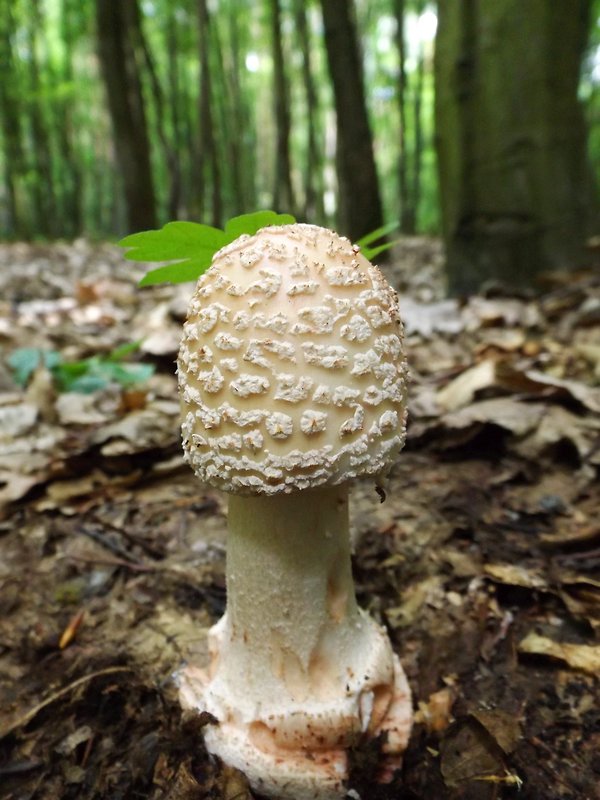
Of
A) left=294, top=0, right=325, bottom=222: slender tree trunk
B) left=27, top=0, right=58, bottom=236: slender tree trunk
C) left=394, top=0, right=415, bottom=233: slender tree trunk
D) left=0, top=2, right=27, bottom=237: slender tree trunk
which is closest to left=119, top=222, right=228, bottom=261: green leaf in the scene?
left=294, top=0, right=325, bottom=222: slender tree trunk

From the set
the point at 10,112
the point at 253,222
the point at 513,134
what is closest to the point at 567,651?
the point at 253,222

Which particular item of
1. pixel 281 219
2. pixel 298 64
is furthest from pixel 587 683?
pixel 298 64

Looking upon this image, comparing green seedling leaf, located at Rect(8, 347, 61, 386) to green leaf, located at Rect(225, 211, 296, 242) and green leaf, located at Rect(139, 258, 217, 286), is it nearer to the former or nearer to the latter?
green leaf, located at Rect(139, 258, 217, 286)

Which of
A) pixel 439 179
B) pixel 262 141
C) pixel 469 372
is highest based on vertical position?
pixel 262 141

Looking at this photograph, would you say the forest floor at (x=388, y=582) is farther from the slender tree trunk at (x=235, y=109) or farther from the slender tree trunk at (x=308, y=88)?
the slender tree trunk at (x=235, y=109)

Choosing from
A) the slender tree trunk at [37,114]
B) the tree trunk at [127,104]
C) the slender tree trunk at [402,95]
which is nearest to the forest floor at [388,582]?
the tree trunk at [127,104]

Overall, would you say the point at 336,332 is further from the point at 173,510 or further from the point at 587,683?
the point at 173,510
